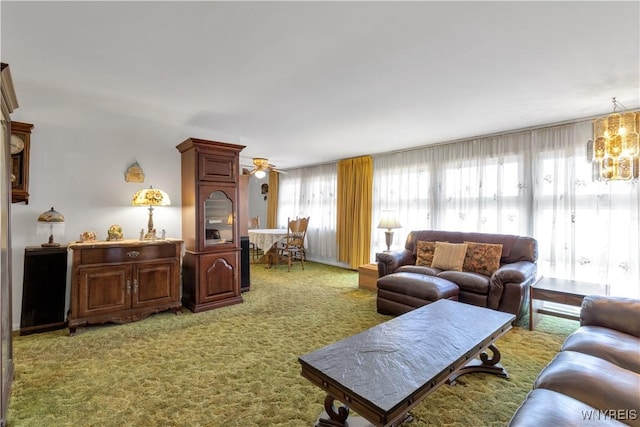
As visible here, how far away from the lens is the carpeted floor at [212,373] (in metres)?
1.69

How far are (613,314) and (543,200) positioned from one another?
7.29 ft

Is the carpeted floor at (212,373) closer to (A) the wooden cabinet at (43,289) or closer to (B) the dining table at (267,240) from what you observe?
(A) the wooden cabinet at (43,289)

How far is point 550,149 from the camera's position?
3.61 metres

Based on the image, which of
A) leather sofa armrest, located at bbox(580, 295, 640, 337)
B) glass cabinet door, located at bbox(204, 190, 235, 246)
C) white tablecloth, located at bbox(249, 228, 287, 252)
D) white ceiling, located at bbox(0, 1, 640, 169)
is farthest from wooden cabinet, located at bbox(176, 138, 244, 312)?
leather sofa armrest, located at bbox(580, 295, 640, 337)

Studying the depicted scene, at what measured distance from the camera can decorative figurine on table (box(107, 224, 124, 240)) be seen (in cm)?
321

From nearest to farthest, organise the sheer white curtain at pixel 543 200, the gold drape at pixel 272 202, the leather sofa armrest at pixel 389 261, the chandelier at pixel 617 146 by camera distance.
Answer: the chandelier at pixel 617 146 → the sheer white curtain at pixel 543 200 → the leather sofa armrest at pixel 389 261 → the gold drape at pixel 272 202

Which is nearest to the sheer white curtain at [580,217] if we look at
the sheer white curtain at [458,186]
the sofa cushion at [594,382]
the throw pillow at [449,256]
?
the sheer white curtain at [458,186]

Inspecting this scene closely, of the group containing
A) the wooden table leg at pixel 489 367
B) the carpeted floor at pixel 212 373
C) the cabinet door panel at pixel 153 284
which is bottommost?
the carpeted floor at pixel 212 373

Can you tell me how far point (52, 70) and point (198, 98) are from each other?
1.08 metres

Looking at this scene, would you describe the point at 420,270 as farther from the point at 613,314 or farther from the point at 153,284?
the point at 153,284

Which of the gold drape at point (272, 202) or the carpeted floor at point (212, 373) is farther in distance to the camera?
the gold drape at point (272, 202)

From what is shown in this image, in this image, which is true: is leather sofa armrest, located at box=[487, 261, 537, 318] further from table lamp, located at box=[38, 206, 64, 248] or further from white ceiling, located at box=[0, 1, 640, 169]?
table lamp, located at box=[38, 206, 64, 248]

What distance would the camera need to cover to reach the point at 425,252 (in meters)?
3.96

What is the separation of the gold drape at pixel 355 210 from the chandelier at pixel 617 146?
3394mm
